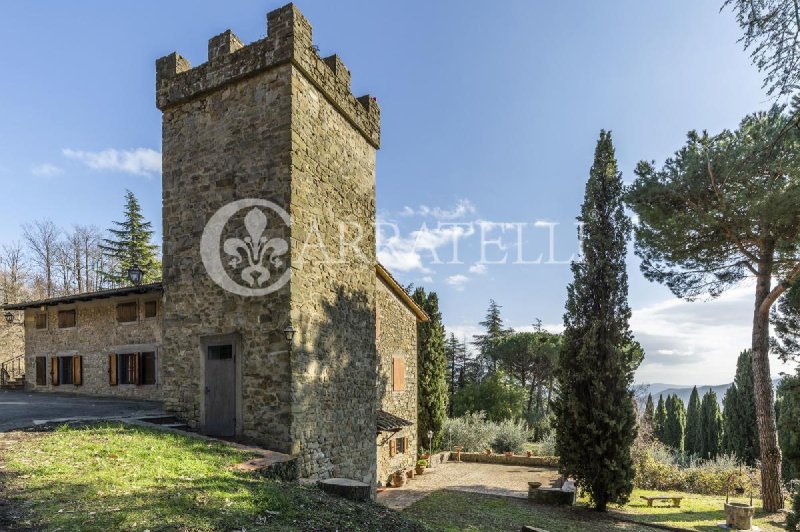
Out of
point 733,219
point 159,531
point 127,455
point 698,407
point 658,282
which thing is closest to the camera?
point 159,531

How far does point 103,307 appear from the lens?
14805 millimetres

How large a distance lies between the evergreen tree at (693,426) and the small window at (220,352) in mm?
25477

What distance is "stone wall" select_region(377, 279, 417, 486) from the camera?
14555 millimetres

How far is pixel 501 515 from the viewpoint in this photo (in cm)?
980

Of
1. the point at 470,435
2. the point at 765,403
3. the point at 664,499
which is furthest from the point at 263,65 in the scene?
the point at 470,435

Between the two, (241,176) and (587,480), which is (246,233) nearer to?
(241,176)

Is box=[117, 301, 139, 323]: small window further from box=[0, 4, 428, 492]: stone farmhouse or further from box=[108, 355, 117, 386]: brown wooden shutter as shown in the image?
box=[0, 4, 428, 492]: stone farmhouse

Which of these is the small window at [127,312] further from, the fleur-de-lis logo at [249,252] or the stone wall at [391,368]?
the stone wall at [391,368]

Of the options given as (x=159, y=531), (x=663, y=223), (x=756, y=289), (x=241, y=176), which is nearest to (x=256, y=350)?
(x=241, y=176)

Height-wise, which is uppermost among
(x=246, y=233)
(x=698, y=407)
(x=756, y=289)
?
(x=246, y=233)

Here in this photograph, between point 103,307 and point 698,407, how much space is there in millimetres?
29139

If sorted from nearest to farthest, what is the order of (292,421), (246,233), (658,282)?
(292,421) → (246,233) → (658,282)

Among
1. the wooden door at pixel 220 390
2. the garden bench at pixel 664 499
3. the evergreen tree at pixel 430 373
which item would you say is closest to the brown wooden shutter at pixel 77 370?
the wooden door at pixel 220 390

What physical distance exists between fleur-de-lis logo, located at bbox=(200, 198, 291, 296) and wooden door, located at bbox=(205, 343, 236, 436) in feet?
3.79
